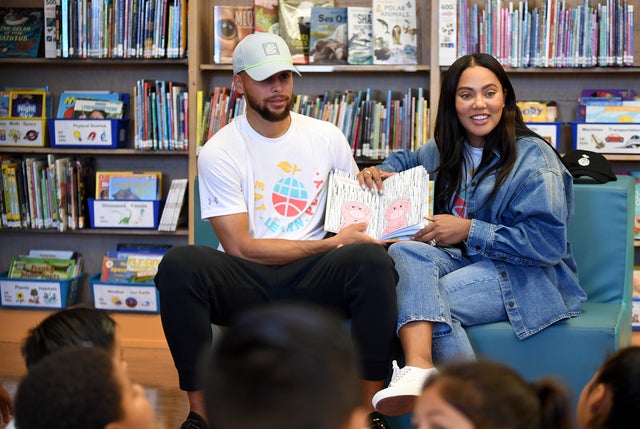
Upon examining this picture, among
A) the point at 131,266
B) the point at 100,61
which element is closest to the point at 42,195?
the point at 131,266

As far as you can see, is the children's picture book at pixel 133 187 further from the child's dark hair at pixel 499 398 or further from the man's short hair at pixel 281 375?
the man's short hair at pixel 281 375

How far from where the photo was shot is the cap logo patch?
288 centimetres

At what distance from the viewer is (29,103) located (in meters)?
4.40

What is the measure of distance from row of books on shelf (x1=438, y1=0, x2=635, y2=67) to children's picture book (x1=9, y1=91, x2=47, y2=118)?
200 cm

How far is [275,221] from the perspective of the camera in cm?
275

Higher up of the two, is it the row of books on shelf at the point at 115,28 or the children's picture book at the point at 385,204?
the row of books on shelf at the point at 115,28

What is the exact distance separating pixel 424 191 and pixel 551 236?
1.35 feet

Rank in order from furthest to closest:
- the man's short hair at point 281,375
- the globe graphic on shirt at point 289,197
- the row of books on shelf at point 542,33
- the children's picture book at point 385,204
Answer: the row of books on shelf at point 542,33 → the globe graphic on shirt at point 289,197 → the children's picture book at point 385,204 → the man's short hair at point 281,375

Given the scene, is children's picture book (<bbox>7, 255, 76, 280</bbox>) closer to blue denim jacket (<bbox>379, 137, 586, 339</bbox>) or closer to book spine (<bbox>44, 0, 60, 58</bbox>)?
book spine (<bbox>44, 0, 60, 58</bbox>)

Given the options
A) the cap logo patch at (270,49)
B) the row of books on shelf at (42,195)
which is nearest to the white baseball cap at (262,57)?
the cap logo patch at (270,49)

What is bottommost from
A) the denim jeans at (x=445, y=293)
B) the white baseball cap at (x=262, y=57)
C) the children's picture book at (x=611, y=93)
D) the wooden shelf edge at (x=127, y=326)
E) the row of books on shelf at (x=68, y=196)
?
the wooden shelf edge at (x=127, y=326)

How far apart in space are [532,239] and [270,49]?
3.48 ft

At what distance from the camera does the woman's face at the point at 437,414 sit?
47.8 inches

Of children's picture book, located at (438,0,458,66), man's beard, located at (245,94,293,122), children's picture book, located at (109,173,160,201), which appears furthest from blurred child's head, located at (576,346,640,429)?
children's picture book, located at (109,173,160,201)
